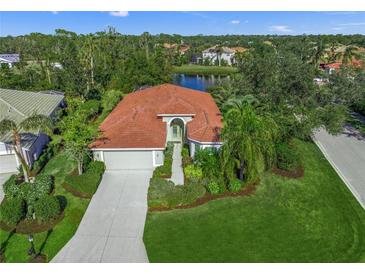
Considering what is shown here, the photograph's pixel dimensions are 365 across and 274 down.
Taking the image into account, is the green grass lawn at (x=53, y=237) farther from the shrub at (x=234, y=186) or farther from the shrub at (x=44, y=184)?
the shrub at (x=234, y=186)

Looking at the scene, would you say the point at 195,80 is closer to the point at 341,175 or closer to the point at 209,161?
the point at 341,175

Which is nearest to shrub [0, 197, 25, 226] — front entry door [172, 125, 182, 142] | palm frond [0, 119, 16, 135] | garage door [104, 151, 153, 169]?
palm frond [0, 119, 16, 135]

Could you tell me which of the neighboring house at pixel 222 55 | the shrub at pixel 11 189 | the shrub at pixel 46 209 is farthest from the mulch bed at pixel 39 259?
the neighboring house at pixel 222 55

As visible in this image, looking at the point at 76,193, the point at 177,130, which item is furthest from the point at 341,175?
the point at 76,193

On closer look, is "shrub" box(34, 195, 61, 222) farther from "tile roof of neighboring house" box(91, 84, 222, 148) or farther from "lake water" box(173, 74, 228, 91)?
"lake water" box(173, 74, 228, 91)

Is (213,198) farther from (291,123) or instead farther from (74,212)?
(291,123)
